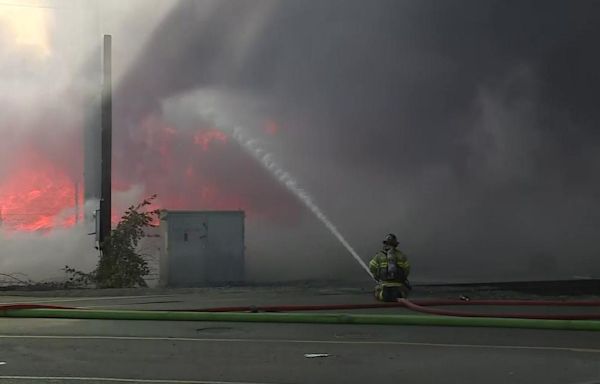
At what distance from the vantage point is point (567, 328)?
8.80m

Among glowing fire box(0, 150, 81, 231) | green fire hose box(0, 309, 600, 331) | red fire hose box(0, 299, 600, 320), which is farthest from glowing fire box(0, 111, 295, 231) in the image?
green fire hose box(0, 309, 600, 331)

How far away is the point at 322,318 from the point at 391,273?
282 cm

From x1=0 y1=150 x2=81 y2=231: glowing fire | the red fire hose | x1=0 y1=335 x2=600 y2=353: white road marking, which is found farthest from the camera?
x1=0 y1=150 x2=81 y2=231: glowing fire

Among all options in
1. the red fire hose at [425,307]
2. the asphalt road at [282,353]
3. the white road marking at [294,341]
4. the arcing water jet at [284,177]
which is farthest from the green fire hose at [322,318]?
the arcing water jet at [284,177]

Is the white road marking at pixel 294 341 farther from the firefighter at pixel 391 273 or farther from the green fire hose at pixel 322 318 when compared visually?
the firefighter at pixel 391 273

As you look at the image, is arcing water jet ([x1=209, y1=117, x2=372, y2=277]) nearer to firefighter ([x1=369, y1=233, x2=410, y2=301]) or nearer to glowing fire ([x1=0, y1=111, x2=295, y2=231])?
glowing fire ([x1=0, y1=111, x2=295, y2=231])

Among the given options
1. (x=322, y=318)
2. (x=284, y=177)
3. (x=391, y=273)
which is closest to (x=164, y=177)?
(x=284, y=177)

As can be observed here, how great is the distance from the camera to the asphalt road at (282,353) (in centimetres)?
603

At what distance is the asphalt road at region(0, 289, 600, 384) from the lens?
6.03 meters

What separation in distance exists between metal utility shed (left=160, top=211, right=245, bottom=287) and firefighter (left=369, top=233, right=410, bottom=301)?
19.5 ft

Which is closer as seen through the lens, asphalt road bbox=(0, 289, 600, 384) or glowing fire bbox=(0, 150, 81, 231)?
asphalt road bbox=(0, 289, 600, 384)

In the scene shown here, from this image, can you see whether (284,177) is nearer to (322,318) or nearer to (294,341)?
(322,318)

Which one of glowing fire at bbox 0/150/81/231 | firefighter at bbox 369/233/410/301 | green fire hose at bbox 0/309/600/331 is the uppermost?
glowing fire at bbox 0/150/81/231

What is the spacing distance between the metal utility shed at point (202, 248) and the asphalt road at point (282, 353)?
744cm
